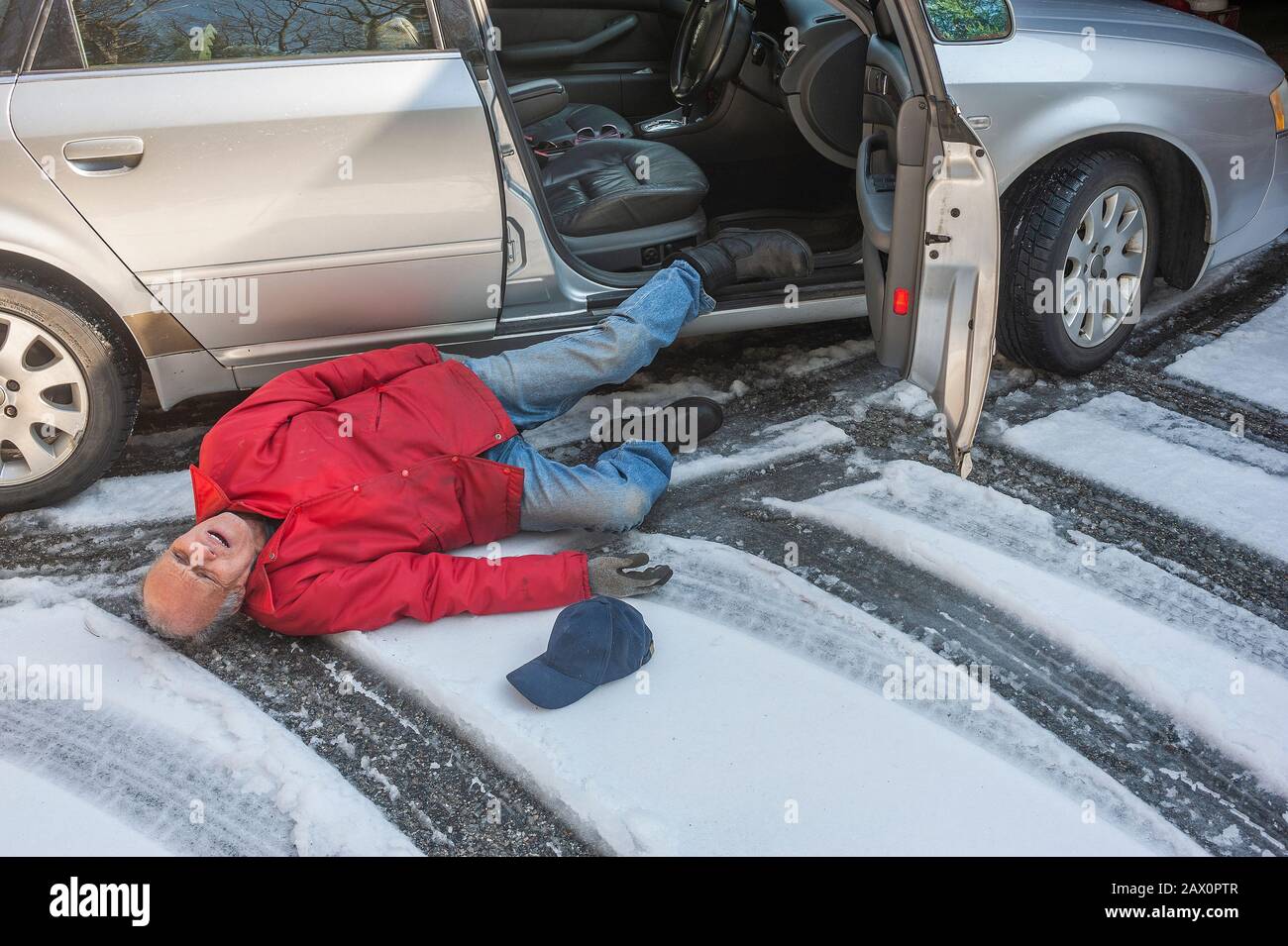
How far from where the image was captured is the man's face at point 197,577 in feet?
7.80

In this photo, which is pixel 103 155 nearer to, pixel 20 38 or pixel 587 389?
pixel 20 38

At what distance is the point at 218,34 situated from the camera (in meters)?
2.75

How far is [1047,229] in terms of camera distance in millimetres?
3258

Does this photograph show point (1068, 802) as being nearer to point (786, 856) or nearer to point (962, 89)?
point (786, 856)

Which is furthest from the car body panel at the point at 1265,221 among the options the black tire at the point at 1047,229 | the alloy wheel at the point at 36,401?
the alloy wheel at the point at 36,401

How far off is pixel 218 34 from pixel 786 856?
2517 mm

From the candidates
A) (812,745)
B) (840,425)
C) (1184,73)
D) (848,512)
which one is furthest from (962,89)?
(812,745)

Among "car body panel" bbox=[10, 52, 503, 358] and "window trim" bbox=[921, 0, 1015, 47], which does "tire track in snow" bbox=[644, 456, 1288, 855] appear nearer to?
"car body panel" bbox=[10, 52, 503, 358]

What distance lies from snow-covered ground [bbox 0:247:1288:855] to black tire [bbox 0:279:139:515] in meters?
0.10

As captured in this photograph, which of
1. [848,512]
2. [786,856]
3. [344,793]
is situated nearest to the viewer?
[786,856]

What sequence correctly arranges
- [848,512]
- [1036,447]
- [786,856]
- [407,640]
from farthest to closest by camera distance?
[1036,447], [848,512], [407,640], [786,856]

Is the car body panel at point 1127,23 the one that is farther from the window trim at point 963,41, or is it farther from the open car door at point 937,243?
the open car door at point 937,243

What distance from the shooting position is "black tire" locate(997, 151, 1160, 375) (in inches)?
128
